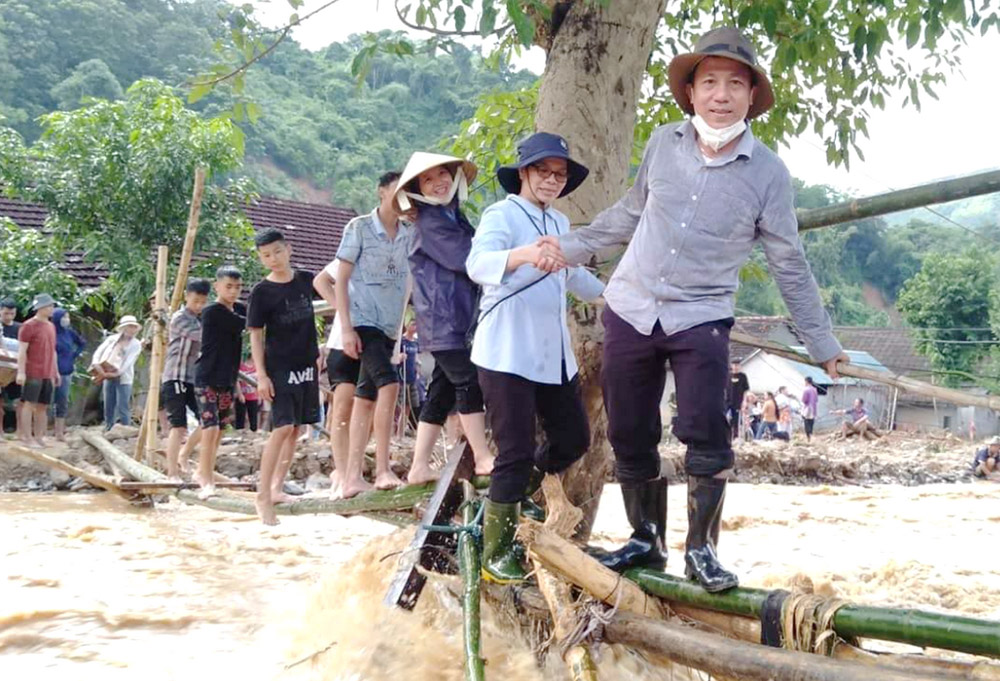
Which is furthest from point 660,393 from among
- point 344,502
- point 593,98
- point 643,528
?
point 344,502

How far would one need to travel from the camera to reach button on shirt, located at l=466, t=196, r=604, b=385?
10.9 feet

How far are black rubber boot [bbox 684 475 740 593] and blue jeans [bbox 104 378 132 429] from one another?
368 inches

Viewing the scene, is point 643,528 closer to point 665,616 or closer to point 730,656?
point 665,616

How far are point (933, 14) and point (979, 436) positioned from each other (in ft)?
96.7

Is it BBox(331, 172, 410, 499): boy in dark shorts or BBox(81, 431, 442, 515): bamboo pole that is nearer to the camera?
BBox(81, 431, 442, 515): bamboo pole

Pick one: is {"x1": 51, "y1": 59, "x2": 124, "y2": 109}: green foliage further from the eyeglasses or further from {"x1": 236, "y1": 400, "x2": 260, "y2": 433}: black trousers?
the eyeglasses

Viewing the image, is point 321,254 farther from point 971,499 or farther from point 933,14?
point 933,14

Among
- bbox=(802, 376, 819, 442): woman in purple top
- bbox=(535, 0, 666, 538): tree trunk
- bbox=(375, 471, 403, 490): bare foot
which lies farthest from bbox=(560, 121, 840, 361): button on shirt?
bbox=(802, 376, 819, 442): woman in purple top

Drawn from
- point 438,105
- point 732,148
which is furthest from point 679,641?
point 438,105

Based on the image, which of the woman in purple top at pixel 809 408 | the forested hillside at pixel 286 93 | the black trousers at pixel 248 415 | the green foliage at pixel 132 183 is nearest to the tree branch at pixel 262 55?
the green foliage at pixel 132 183

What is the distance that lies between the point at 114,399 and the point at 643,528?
30.4 ft

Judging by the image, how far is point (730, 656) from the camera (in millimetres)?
2529

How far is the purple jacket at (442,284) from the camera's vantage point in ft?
12.3

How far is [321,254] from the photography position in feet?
60.7
